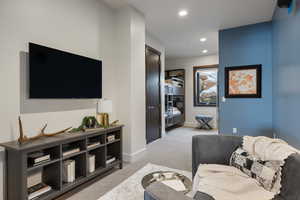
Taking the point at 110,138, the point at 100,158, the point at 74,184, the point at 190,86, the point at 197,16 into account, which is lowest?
the point at 74,184

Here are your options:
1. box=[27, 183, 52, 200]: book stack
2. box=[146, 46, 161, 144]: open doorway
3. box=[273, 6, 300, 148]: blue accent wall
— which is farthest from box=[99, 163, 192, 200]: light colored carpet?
box=[146, 46, 161, 144]: open doorway

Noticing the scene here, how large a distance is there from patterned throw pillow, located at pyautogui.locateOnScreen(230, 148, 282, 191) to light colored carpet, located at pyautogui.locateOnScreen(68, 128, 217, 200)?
3.67 ft

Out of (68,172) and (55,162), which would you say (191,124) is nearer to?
(68,172)

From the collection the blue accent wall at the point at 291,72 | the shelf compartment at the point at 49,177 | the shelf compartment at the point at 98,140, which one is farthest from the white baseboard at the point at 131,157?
the blue accent wall at the point at 291,72

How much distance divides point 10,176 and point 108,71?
2017 mm

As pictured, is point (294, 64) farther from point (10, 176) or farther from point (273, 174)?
point (10, 176)

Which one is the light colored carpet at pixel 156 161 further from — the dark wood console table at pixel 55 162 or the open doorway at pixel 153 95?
the open doorway at pixel 153 95

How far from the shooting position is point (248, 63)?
3852mm

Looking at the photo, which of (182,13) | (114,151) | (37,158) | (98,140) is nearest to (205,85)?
(182,13)

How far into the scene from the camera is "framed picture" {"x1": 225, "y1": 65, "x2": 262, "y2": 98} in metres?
3.79

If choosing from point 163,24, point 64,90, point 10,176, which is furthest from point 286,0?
point 10,176

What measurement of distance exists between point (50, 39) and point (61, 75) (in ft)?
1.59

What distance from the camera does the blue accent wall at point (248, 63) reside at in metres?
3.70

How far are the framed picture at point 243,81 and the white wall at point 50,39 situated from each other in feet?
9.01
